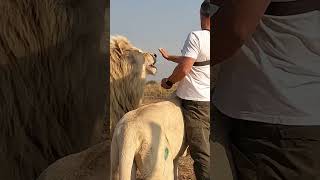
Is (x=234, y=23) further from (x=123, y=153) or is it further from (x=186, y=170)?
(x=186, y=170)

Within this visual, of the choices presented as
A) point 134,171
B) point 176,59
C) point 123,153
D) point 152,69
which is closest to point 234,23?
point 123,153

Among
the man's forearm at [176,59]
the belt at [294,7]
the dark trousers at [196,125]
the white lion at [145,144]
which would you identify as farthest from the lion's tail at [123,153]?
the belt at [294,7]

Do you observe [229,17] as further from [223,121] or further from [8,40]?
[8,40]

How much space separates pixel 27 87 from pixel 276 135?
2.27 meters

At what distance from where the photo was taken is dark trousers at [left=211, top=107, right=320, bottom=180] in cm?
124

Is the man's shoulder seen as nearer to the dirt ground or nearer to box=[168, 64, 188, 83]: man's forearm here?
box=[168, 64, 188, 83]: man's forearm

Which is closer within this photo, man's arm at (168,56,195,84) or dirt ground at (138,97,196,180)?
man's arm at (168,56,195,84)

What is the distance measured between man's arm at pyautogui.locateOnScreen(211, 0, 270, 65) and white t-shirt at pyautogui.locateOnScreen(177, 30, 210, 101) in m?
2.49

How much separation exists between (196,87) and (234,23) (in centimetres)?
269

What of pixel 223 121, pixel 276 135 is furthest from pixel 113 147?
pixel 276 135

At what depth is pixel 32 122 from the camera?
10.6 feet

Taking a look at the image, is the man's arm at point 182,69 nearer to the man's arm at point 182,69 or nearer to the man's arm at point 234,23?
the man's arm at point 182,69

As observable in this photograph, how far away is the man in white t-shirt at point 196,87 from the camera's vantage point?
3832 mm

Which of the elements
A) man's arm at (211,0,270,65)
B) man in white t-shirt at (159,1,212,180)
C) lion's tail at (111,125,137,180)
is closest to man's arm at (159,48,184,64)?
man in white t-shirt at (159,1,212,180)
